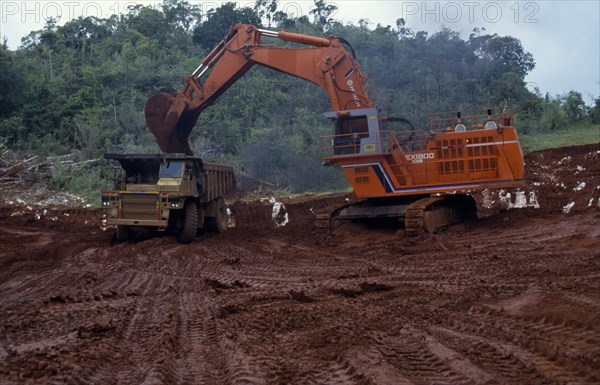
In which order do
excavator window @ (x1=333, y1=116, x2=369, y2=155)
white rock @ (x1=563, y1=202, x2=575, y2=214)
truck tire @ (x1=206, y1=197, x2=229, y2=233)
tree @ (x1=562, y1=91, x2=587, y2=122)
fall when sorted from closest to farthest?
excavator window @ (x1=333, y1=116, x2=369, y2=155), white rock @ (x1=563, y1=202, x2=575, y2=214), truck tire @ (x1=206, y1=197, x2=229, y2=233), tree @ (x1=562, y1=91, x2=587, y2=122)

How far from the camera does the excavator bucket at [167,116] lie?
17781mm

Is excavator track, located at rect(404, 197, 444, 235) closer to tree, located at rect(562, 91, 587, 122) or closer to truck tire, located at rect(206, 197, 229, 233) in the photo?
truck tire, located at rect(206, 197, 229, 233)

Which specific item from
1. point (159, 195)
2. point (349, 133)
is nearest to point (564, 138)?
point (349, 133)

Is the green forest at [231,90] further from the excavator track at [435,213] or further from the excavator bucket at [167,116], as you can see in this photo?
the excavator track at [435,213]

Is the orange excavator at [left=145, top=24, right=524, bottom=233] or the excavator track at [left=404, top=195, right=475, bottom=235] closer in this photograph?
the excavator track at [left=404, top=195, right=475, bottom=235]

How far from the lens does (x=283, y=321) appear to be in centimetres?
689

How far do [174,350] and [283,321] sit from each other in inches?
52.8

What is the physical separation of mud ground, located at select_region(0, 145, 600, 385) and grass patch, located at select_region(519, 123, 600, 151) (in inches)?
462

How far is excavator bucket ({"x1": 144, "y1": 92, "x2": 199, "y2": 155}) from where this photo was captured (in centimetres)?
1778

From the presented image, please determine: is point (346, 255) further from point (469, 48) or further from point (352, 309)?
point (469, 48)

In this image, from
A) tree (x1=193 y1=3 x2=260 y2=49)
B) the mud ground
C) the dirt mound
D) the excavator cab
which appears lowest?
the mud ground

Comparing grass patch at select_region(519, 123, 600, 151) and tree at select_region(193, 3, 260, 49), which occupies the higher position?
tree at select_region(193, 3, 260, 49)

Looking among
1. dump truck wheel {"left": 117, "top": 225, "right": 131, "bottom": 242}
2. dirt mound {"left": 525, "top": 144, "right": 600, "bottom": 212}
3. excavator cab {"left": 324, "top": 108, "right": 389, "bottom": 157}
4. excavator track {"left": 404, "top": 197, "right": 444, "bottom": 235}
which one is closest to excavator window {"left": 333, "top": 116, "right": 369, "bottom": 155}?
excavator cab {"left": 324, "top": 108, "right": 389, "bottom": 157}

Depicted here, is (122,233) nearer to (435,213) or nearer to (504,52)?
(435,213)
